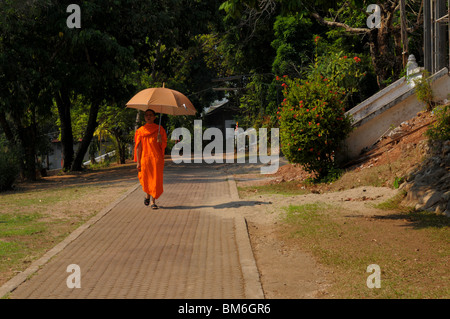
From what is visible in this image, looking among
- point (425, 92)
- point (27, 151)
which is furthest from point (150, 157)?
point (27, 151)

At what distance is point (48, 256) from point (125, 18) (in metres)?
14.4

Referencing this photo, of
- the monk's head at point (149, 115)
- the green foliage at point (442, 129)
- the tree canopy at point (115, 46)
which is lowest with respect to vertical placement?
the green foliage at point (442, 129)

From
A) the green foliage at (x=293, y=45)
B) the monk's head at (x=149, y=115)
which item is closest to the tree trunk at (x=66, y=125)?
the green foliage at (x=293, y=45)

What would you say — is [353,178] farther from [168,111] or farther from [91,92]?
[91,92]

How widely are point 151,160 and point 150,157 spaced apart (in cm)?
7

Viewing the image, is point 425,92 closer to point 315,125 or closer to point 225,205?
point 315,125

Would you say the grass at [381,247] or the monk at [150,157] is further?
the monk at [150,157]

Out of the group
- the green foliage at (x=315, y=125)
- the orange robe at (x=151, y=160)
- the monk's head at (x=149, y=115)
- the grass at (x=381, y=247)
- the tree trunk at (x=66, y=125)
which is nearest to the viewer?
the grass at (x=381, y=247)

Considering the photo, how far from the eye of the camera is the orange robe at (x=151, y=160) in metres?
11.0

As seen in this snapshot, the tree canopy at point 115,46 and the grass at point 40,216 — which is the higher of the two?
the tree canopy at point 115,46

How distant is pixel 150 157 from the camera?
11.1m

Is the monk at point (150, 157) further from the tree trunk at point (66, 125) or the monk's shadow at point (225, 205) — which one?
the tree trunk at point (66, 125)

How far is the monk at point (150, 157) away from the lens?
36.0 feet

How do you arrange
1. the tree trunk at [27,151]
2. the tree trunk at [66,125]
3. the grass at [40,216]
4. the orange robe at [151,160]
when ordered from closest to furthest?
1. the grass at [40,216]
2. the orange robe at [151,160]
3. the tree trunk at [27,151]
4. the tree trunk at [66,125]
